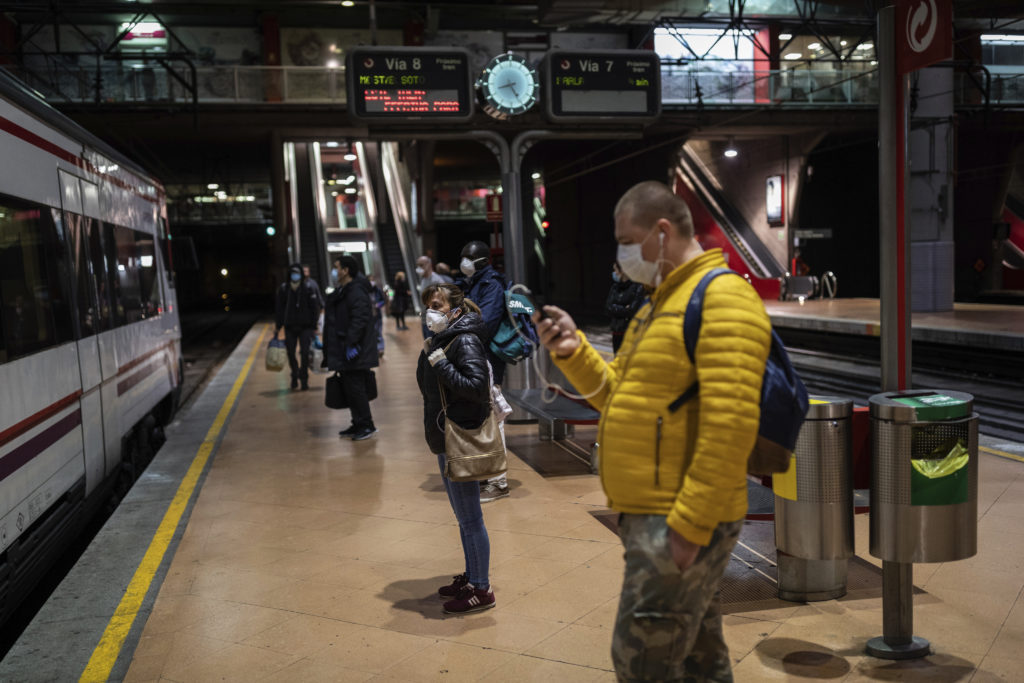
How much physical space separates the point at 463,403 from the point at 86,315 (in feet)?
10.7

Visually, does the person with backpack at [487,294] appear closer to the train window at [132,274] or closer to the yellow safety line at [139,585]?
the yellow safety line at [139,585]

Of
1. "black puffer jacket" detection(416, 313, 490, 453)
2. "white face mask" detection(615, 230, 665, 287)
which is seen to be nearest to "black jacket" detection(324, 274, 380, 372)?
"black puffer jacket" detection(416, 313, 490, 453)

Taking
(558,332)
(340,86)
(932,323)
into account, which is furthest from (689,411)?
(340,86)

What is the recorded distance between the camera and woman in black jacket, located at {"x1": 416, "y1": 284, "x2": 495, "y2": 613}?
4.46 meters

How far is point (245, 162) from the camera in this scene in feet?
153

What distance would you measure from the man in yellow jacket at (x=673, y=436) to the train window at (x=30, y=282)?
3430 mm

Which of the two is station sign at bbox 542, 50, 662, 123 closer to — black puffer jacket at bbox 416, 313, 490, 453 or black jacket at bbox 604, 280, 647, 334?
black jacket at bbox 604, 280, 647, 334

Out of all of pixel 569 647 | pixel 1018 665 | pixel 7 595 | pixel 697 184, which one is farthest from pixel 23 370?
pixel 697 184

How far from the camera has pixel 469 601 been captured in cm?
442

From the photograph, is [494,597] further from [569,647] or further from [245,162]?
[245,162]

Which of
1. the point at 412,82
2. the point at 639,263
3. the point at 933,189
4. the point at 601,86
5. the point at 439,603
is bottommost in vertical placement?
the point at 439,603

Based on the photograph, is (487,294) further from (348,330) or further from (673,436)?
(673,436)

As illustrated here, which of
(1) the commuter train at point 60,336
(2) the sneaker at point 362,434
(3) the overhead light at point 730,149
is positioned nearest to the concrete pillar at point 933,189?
(3) the overhead light at point 730,149

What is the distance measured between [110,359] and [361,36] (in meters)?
30.5
